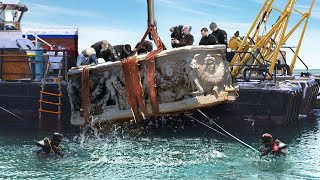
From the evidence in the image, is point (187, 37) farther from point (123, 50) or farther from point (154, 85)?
point (154, 85)

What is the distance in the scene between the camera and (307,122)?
26312mm

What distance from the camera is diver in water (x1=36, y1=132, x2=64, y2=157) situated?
14.4 metres

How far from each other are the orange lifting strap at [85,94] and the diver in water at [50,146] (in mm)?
988

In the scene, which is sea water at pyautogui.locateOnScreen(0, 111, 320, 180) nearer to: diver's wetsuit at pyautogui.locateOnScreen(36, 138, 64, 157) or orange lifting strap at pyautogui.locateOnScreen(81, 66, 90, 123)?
diver's wetsuit at pyautogui.locateOnScreen(36, 138, 64, 157)

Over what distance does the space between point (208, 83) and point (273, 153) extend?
3.25 meters

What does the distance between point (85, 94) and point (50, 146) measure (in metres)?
1.86

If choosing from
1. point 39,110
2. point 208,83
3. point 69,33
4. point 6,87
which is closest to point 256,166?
point 208,83

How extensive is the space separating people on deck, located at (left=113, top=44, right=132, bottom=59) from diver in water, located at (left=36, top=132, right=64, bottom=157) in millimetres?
3320

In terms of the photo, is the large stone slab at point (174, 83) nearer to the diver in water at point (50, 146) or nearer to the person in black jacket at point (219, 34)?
the diver in water at point (50, 146)

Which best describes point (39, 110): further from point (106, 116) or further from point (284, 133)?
point (284, 133)

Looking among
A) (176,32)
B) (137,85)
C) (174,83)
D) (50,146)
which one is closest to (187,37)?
(176,32)

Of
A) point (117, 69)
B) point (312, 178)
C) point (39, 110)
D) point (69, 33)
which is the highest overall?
point (69, 33)

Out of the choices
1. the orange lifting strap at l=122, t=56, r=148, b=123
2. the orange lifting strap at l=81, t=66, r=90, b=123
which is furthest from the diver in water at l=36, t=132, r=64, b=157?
the orange lifting strap at l=122, t=56, r=148, b=123

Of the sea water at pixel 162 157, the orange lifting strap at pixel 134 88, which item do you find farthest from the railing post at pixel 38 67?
the orange lifting strap at pixel 134 88
